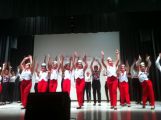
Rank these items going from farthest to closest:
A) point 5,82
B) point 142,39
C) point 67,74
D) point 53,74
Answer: point 142,39 → point 5,82 → point 53,74 → point 67,74

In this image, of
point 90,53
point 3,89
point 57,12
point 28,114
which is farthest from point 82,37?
point 28,114

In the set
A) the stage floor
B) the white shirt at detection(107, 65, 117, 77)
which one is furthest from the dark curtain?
the stage floor

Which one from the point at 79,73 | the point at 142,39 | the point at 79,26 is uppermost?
the point at 79,26

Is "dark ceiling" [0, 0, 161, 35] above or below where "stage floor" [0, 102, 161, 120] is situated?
above

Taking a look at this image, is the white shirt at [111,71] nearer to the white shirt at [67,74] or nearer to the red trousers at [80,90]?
the red trousers at [80,90]

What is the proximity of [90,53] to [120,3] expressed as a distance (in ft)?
13.1

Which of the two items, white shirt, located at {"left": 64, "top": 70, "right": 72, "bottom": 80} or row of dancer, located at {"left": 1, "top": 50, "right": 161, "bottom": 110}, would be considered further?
white shirt, located at {"left": 64, "top": 70, "right": 72, "bottom": 80}

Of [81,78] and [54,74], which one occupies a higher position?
[54,74]

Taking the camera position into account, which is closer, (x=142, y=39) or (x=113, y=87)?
(x=113, y=87)

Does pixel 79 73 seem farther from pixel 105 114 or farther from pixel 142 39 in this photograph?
pixel 142 39

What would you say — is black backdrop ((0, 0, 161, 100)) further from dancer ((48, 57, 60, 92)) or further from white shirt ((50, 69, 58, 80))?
white shirt ((50, 69, 58, 80))

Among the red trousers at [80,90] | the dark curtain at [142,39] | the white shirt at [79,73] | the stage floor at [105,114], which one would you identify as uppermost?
the dark curtain at [142,39]

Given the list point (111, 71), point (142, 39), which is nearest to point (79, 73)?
point (111, 71)

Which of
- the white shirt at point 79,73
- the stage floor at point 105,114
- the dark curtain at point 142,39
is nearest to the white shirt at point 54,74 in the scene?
the white shirt at point 79,73
